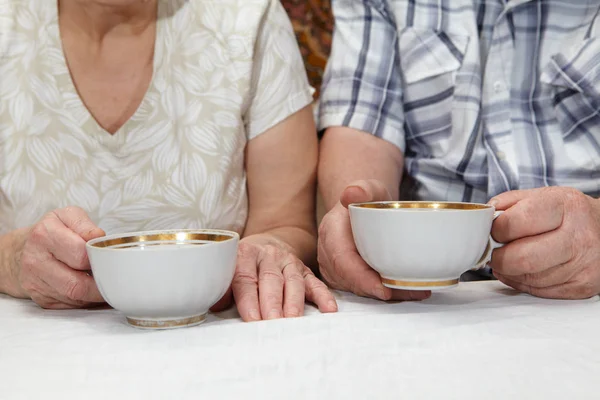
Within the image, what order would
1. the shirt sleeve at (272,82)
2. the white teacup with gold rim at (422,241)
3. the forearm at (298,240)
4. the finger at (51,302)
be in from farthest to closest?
the shirt sleeve at (272,82)
the forearm at (298,240)
the finger at (51,302)
the white teacup with gold rim at (422,241)

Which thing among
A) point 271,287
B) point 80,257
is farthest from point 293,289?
point 80,257

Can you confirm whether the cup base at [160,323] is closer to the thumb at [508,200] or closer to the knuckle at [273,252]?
the knuckle at [273,252]

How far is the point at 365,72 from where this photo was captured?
1306 mm

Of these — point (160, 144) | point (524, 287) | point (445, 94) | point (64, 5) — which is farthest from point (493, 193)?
point (64, 5)

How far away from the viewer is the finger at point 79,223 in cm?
73

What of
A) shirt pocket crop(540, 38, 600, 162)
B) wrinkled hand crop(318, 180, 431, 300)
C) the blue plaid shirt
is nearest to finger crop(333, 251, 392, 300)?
wrinkled hand crop(318, 180, 431, 300)

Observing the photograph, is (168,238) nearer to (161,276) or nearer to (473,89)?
(161,276)

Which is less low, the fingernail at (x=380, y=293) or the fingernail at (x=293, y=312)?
the fingernail at (x=380, y=293)

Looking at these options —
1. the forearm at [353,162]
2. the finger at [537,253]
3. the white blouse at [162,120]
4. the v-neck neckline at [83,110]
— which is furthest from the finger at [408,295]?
the v-neck neckline at [83,110]

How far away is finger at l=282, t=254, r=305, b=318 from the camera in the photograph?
2.49 feet

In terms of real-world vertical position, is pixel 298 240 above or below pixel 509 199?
below

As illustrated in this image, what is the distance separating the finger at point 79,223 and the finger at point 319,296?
254 millimetres

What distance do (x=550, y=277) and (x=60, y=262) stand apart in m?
0.58

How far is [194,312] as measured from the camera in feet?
2.29
